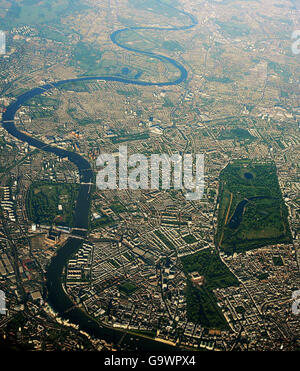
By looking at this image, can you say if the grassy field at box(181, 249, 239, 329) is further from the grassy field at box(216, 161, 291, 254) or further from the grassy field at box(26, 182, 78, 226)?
the grassy field at box(26, 182, 78, 226)

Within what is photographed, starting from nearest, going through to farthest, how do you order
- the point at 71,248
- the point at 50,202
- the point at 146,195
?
the point at 71,248 < the point at 50,202 < the point at 146,195

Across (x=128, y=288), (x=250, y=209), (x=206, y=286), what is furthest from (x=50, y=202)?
(x=250, y=209)

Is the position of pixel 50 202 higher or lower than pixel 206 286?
higher

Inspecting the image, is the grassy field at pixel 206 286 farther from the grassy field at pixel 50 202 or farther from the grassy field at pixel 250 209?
the grassy field at pixel 50 202

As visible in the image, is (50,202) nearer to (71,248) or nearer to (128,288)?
(71,248)

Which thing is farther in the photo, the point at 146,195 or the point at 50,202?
the point at 146,195

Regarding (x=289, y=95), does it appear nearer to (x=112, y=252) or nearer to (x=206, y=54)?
(x=206, y=54)
